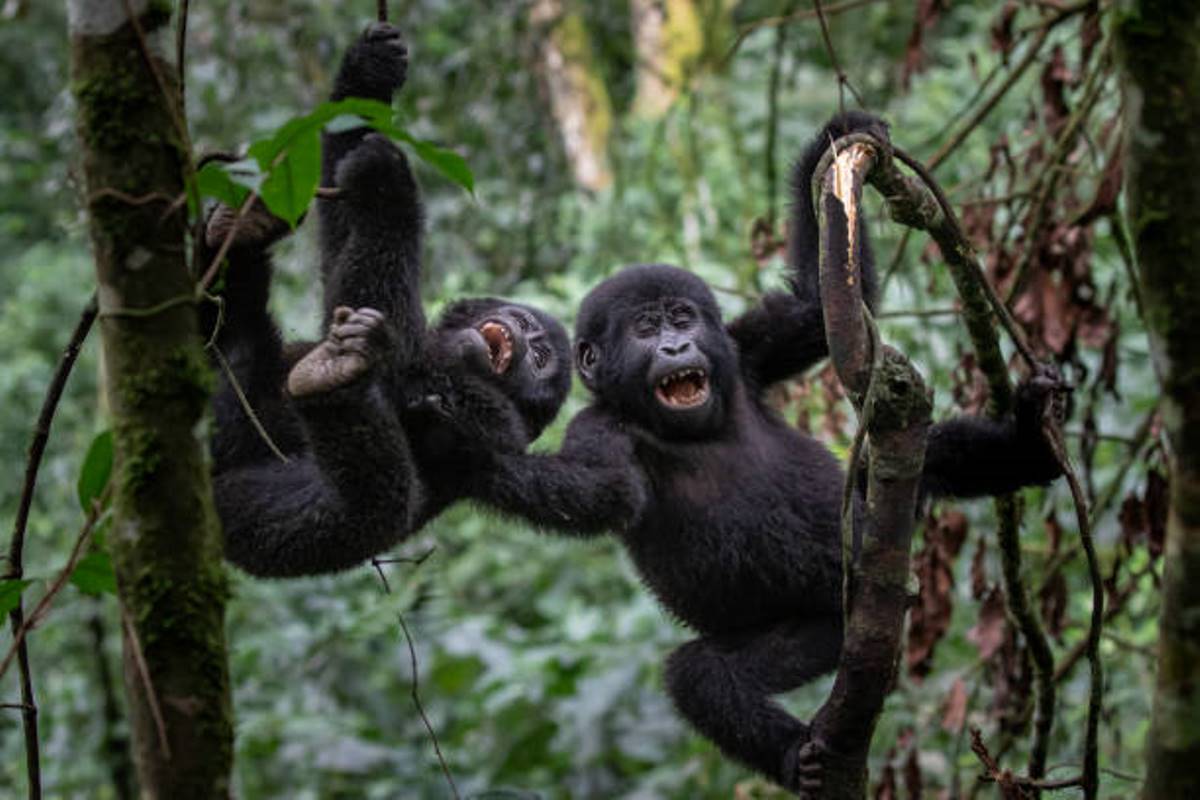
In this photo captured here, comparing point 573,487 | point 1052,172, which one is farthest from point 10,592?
point 1052,172

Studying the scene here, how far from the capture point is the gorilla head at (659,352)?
439 centimetres

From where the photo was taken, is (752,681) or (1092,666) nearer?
(1092,666)

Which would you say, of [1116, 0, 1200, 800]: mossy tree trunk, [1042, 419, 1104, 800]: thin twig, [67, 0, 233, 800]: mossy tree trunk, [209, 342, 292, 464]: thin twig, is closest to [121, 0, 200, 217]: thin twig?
[67, 0, 233, 800]: mossy tree trunk

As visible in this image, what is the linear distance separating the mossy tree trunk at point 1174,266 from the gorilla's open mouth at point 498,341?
252 cm

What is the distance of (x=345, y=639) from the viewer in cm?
717

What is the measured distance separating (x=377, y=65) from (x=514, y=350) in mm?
961

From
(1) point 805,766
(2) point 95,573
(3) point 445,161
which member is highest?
(3) point 445,161

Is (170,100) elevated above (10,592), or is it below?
above

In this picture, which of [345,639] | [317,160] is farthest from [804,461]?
[345,639]

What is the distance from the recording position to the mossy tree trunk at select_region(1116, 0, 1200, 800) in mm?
1914

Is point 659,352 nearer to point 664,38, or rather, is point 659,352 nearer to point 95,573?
point 95,573

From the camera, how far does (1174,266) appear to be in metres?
1.92

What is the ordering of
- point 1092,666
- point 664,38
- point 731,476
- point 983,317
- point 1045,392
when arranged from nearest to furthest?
point 1092,666 < point 983,317 < point 1045,392 < point 731,476 < point 664,38

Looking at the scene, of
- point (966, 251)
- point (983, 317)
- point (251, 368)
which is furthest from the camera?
point (251, 368)
